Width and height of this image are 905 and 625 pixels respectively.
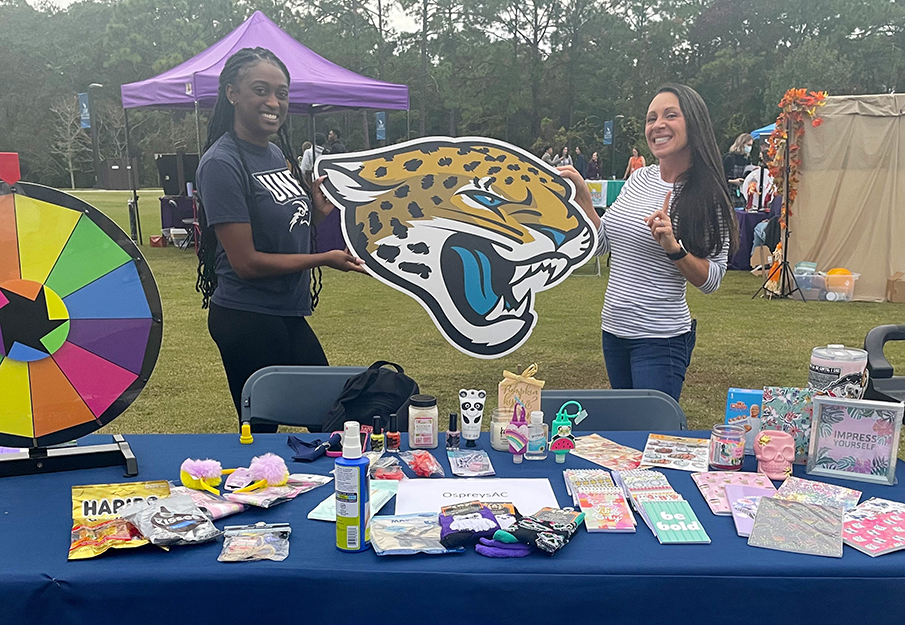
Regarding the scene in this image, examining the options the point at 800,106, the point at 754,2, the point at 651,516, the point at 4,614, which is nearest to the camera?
the point at 4,614

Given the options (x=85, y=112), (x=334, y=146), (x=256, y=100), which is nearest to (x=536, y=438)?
(x=256, y=100)

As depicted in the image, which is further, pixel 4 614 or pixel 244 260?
pixel 244 260

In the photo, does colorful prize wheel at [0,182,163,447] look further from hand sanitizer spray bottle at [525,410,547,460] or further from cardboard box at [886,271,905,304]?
cardboard box at [886,271,905,304]

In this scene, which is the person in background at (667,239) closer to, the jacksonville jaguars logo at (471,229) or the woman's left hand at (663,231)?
the woman's left hand at (663,231)

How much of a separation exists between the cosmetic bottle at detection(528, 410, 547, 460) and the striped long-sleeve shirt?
0.66 meters

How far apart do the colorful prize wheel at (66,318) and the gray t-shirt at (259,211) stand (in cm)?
52

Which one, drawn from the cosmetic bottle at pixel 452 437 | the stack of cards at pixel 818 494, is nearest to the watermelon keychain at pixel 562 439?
the cosmetic bottle at pixel 452 437

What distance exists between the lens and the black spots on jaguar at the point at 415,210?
2389mm

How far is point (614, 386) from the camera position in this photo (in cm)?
246

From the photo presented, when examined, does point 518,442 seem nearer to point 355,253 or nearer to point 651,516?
point 651,516

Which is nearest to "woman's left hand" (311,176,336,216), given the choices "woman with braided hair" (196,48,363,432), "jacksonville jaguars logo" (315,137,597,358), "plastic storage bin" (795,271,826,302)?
"woman with braided hair" (196,48,363,432)

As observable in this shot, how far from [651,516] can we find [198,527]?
0.89 m

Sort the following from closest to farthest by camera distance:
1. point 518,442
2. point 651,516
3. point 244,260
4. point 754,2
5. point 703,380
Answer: point 651,516
point 518,442
point 244,260
point 703,380
point 754,2

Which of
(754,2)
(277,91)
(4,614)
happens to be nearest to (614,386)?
(277,91)
